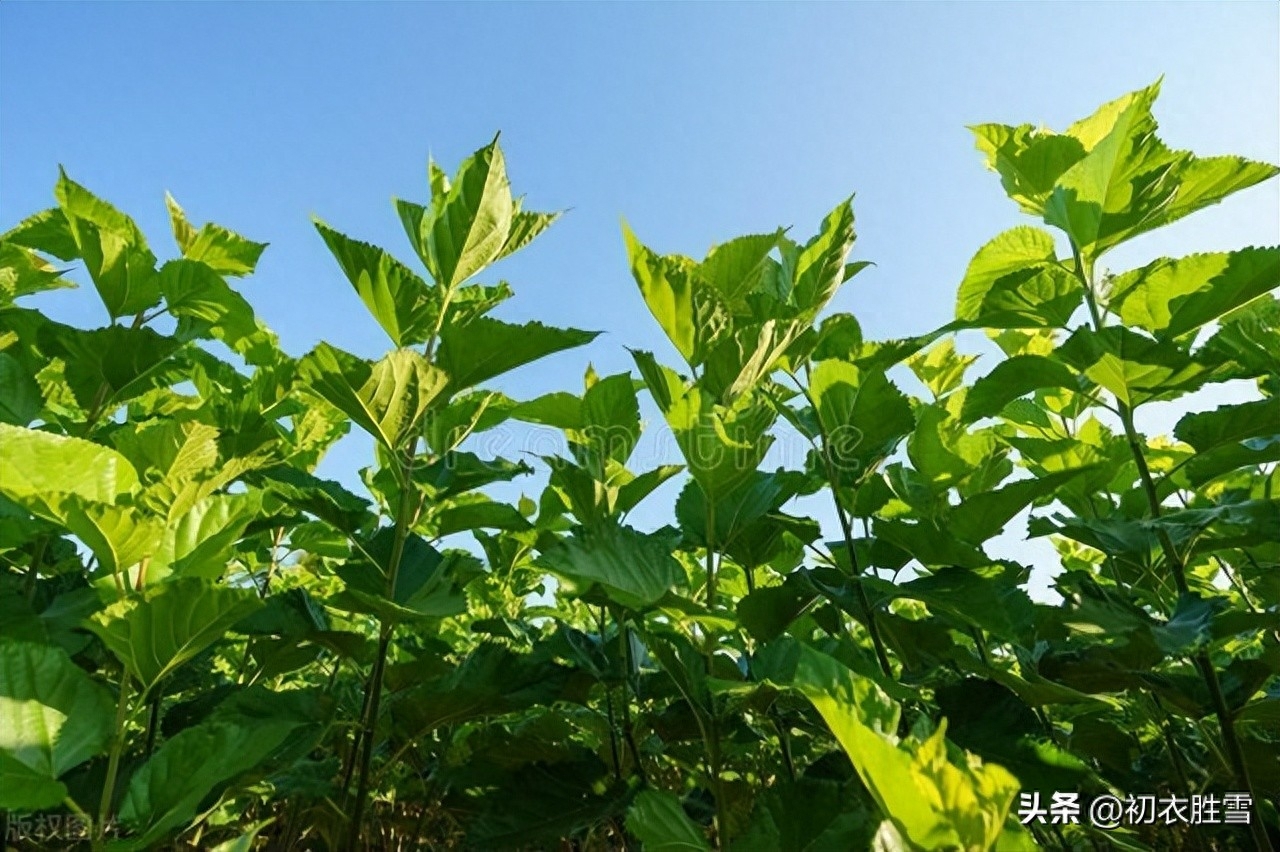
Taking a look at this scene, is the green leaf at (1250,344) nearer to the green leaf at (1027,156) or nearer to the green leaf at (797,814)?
the green leaf at (1027,156)

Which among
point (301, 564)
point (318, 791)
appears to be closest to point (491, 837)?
point (318, 791)

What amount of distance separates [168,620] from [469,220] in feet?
2.81

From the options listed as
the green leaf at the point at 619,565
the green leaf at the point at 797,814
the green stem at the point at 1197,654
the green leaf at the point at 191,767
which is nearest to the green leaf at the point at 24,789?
the green leaf at the point at 191,767

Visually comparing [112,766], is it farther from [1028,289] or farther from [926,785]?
[1028,289]

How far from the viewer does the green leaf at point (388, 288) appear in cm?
155

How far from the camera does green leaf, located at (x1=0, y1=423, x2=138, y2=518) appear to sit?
1.09 metres

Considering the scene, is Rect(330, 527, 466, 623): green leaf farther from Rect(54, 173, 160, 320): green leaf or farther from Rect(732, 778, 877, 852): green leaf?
Rect(54, 173, 160, 320): green leaf

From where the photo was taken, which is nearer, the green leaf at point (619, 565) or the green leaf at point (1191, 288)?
the green leaf at point (619, 565)

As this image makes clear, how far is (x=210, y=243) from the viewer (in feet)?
6.99

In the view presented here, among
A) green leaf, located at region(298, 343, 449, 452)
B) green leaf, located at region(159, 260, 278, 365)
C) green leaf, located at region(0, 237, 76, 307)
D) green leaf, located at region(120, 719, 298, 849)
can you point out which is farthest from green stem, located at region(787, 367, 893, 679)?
green leaf, located at region(0, 237, 76, 307)

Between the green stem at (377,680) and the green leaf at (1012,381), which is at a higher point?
the green leaf at (1012,381)

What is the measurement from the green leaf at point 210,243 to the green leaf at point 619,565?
1344 mm

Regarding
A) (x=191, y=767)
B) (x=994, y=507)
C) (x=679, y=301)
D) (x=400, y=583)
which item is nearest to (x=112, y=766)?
(x=191, y=767)

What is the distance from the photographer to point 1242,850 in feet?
6.84
